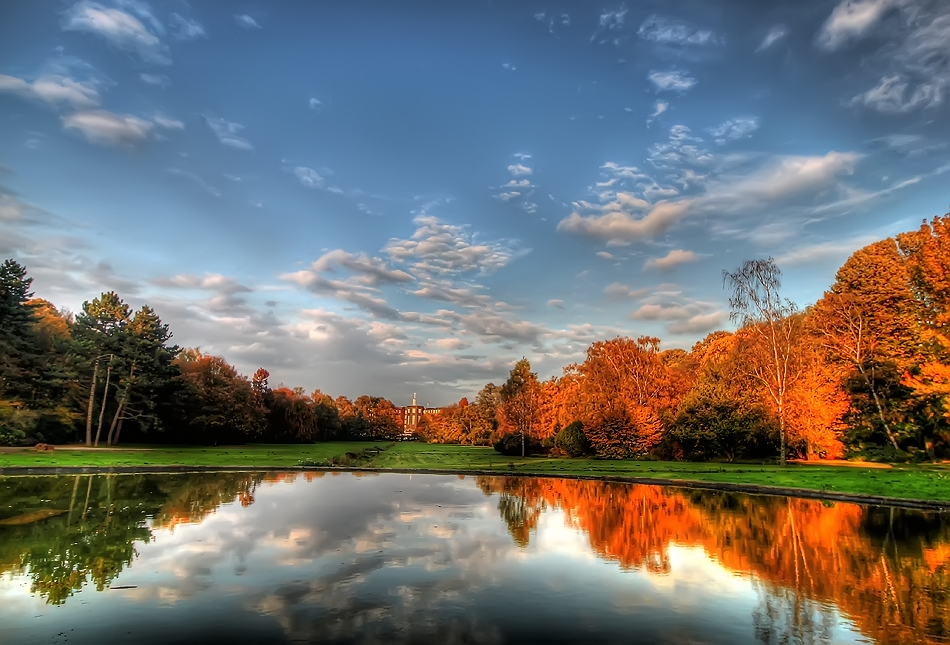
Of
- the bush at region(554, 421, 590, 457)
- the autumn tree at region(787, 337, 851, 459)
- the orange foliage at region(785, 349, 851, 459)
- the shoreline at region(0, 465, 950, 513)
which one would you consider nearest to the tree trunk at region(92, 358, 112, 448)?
the shoreline at region(0, 465, 950, 513)

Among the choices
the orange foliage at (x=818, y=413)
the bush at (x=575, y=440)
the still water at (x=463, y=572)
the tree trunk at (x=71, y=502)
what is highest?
the orange foliage at (x=818, y=413)

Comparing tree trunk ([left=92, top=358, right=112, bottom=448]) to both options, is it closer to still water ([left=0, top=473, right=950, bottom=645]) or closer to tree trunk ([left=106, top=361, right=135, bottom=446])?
tree trunk ([left=106, top=361, right=135, bottom=446])

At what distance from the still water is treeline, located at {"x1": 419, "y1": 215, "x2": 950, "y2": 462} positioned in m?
23.4

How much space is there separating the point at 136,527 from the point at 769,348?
42938mm

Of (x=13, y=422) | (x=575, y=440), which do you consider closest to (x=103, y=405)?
(x=13, y=422)

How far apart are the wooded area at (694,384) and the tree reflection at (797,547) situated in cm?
1593

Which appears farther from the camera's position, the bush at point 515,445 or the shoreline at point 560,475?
the bush at point 515,445

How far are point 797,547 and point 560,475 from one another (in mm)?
18434

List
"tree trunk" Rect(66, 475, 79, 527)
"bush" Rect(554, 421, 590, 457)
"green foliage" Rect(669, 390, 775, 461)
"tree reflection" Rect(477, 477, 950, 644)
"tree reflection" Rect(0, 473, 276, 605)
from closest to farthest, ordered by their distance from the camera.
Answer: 1. "tree reflection" Rect(477, 477, 950, 644)
2. "tree reflection" Rect(0, 473, 276, 605)
3. "tree trunk" Rect(66, 475, 79, 527)
4. "green foliage" Rect(669, 390, 775, 461)
5. "bush" Rect(554, 421, 590, 457)

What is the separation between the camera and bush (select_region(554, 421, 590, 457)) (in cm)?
4916

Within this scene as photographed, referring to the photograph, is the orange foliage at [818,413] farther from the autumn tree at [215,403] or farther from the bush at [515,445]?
the autumn tree at [215,403]

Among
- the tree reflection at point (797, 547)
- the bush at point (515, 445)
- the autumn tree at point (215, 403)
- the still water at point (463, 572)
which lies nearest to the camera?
the still water at point (463, 572)

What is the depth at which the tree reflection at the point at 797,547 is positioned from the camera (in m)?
7.93

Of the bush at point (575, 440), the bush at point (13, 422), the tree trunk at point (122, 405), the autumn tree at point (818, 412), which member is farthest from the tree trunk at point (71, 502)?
the autumn tree at point (818, 412)
